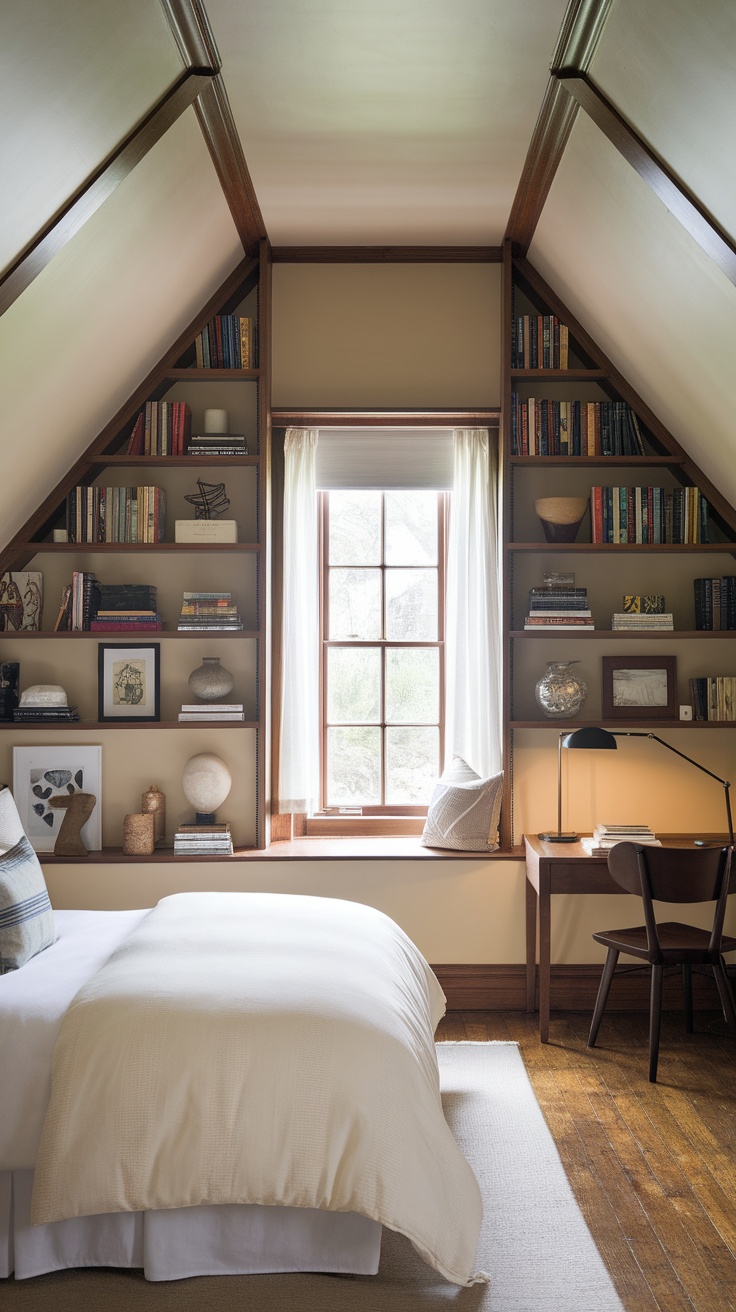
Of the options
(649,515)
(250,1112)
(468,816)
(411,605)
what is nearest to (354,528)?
(411,605)

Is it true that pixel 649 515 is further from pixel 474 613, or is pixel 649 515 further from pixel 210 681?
pixel 210 681

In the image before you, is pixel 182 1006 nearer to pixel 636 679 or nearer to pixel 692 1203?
pixel 692 1203

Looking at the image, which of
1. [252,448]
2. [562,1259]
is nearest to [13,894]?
[562,1259]

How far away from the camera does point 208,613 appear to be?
4.43 metres

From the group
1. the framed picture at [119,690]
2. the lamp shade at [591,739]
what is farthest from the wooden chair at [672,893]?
the framed picture at [119,690]

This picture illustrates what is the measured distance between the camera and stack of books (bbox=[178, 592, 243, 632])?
174 inches

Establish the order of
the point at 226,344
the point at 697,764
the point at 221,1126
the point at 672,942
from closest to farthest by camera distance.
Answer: the point at 221,1126
the point at 672,942
the point at 697,764
the point at 226,344

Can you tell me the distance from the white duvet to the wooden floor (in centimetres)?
50

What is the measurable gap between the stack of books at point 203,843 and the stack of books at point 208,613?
34.4 inches

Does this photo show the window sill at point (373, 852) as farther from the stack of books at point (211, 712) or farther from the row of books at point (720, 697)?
the row of books at point (720, 697)

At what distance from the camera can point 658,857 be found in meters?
3.62

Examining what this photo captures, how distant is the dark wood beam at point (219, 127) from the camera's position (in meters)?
2.77

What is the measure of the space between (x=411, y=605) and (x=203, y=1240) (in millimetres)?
2977

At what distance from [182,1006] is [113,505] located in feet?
8.55
